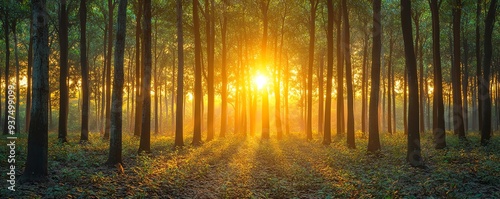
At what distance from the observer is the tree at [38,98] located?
777 centimetres

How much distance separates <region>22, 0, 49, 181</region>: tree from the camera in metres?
7.77

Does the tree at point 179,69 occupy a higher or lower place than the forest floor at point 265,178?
higher

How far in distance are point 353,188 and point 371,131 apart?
24.7 feet

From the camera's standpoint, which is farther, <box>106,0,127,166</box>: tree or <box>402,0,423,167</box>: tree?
<box>402,0,423,167</box>: tree

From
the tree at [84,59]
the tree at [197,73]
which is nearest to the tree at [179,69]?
the tree at [197,73]

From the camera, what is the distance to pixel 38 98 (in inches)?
305

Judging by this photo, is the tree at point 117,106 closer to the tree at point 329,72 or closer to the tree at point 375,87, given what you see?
the tree at point 375,87

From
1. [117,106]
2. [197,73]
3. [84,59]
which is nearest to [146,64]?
[117,106]

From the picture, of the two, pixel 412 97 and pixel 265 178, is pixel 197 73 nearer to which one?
pixel 265 178

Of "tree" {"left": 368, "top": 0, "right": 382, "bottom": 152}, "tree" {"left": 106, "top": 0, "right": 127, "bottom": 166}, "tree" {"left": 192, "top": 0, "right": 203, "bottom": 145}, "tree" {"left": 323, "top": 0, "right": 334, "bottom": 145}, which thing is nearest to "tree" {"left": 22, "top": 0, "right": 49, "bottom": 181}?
"tree" {"left": 106, "top": 0, "right": 127, "bottom": 166}

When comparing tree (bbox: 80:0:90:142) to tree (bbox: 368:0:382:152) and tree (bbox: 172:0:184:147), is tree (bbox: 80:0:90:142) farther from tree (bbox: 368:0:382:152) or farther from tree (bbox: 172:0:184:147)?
tree (bbox: 368:0:382:152)

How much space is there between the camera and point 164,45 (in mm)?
35875

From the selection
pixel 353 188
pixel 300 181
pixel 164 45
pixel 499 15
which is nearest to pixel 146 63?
pixel 300 181

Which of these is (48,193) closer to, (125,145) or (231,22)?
(125,145)
